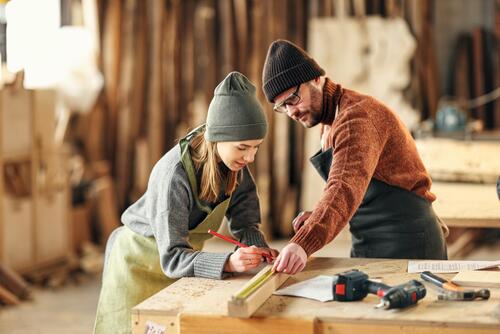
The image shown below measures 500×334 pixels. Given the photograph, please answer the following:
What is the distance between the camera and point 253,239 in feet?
12.6

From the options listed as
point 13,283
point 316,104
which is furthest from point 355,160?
point 13,283

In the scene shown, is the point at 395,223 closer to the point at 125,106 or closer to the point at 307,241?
the point at 307,241

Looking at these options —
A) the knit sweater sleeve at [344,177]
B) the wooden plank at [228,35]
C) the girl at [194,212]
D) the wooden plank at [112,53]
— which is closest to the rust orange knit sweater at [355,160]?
the knit sweater sleeve at [344,177]

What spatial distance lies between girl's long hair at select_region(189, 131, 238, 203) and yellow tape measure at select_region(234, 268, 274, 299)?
43cm

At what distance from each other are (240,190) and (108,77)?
5693 mm

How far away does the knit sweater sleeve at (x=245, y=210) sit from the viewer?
12.7 ft

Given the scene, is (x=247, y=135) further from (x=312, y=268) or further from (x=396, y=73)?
(x=396, y=73)

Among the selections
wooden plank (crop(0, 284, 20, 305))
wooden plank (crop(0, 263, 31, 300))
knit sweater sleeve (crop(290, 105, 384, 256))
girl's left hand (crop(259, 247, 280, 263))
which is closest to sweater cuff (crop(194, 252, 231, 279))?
girl's left hand (crop(259, 247, 280, 263))

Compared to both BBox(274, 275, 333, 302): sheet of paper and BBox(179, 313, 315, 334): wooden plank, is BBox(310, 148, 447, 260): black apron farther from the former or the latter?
BBox(179, 313, 315, 334): wooden plank

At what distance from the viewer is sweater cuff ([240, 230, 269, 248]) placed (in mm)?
3828

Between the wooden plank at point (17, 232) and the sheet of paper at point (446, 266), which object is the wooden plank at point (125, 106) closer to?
the wooden plank at point (17, 232)

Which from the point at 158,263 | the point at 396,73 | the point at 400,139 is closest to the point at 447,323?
the point at 400,139

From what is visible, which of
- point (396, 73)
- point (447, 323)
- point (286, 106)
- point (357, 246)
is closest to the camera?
point (447, 323)

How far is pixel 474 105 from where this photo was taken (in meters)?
9.36
